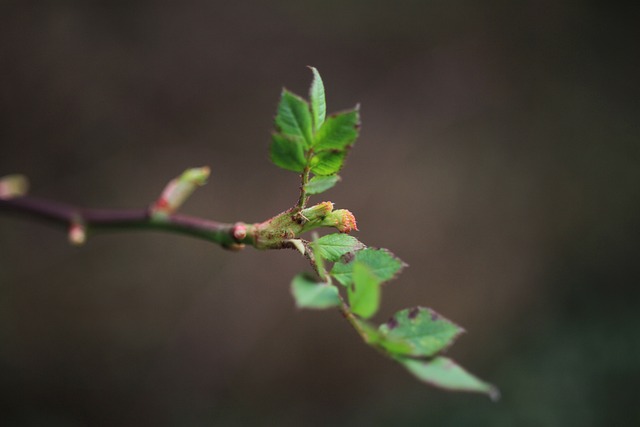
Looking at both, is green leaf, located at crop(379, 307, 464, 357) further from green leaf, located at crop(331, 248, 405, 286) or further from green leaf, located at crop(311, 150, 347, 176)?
green leaf, located at crop(311, 150, 347, 176)

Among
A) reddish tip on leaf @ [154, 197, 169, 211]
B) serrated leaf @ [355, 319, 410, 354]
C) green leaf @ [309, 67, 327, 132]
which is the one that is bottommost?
serrated leaf @ [355, 319, 410, 354]

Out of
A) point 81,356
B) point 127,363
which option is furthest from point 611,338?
point 81,356

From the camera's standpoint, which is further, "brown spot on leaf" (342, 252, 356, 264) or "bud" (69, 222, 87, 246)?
"bud" (69, 222, 87, 246)

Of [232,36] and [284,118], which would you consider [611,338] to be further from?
[284,118]

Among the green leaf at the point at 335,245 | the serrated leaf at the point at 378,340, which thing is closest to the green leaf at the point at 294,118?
the green leaf at the point at 335,245

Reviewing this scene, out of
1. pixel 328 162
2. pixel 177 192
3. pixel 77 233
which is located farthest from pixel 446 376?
pixel 77 233

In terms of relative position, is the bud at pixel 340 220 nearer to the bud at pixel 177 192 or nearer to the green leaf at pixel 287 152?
the green leaf at pixel 287 152

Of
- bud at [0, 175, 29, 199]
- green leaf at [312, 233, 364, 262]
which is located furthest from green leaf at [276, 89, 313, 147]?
bud at [0, 175, 29, 199]
